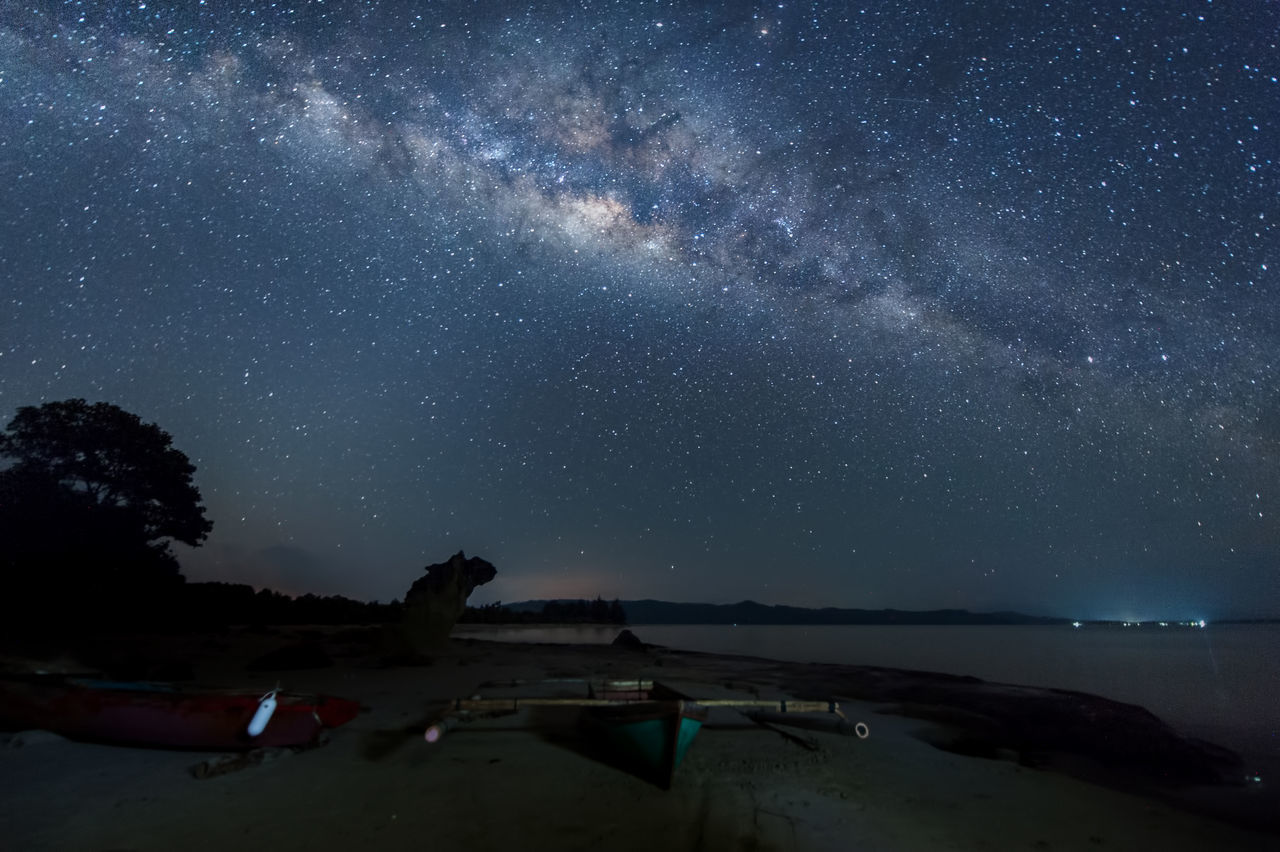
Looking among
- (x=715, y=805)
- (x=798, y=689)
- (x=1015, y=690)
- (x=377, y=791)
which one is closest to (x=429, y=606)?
(x=798, y=689)

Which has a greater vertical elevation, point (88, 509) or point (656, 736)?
point (88, 509)

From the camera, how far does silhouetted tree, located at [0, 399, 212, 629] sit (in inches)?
1073

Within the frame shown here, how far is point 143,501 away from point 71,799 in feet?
97.1

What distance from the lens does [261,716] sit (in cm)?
984

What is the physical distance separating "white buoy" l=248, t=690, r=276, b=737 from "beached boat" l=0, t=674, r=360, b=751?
0.01 m

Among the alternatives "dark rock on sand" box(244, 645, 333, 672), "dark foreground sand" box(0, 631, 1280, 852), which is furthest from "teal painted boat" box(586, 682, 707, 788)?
"dark rock on sand" box(244, 645, 333, 672)

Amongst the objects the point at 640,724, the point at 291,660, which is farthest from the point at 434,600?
the point at 640,724

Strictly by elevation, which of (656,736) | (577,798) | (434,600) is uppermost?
(434,600)

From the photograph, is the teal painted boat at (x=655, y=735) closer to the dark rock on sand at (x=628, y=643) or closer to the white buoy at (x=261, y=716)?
the white buoy at (x=261, y=716)

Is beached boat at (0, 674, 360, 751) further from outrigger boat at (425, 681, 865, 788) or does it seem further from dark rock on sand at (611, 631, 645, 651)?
dark rock on sand at (611, 631, 645, 651)

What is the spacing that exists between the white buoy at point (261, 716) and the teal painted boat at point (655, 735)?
203 inches

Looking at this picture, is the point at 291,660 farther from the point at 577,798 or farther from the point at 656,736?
the point at 656,736

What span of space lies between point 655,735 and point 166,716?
295 inches

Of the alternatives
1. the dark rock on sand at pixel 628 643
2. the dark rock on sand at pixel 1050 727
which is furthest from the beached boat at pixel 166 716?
the dark rock on sand at pixel 628 643
